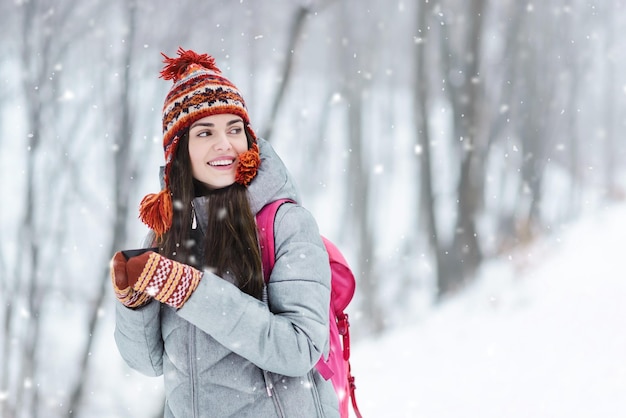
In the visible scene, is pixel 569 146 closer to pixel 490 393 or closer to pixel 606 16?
pixel 606 16

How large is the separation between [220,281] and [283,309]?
126mm

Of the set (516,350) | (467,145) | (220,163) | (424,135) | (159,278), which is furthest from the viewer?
(467,145)

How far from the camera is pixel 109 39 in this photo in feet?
11.0

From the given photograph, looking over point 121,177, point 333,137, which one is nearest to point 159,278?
point 121,177

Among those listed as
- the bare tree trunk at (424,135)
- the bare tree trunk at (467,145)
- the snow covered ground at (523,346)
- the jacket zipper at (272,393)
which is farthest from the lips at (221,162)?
the bare tree trunk at (467,145)

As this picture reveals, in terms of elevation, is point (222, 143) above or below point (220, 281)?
above

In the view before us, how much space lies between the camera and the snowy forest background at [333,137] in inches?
132

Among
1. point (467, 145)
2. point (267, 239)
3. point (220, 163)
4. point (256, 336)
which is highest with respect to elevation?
point (467, 145)

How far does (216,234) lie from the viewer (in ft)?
3.96

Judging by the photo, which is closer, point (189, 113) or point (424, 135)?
point (189, 113)

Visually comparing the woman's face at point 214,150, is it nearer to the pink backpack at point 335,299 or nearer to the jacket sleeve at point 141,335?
the pink backpack at point 335,299

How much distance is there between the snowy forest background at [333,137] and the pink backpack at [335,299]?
2290 mm

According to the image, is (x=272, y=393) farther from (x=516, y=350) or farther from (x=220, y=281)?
(x=516, y=350)

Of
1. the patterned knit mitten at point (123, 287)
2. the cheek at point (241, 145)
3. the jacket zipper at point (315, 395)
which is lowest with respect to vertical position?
the jacket zipper at point (315, 395)
